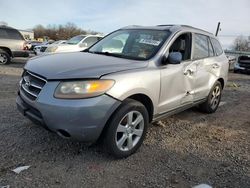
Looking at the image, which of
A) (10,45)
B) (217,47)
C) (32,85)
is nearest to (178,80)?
(32,85)

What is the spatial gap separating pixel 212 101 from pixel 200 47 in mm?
1333

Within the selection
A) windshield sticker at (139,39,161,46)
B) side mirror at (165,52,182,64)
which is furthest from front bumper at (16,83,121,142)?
windshield sticker at (139,39,161,46)

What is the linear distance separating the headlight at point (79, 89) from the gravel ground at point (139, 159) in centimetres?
89

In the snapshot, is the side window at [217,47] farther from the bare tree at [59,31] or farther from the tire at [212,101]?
the bare tree at [59,31]

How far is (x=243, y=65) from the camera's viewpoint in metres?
17.0

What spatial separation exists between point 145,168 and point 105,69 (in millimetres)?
1299

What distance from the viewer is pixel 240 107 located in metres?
7.05

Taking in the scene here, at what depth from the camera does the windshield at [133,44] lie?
4277 millimetres

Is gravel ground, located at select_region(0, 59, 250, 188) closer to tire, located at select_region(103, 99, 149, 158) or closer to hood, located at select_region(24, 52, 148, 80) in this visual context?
tire, located at select_region(103, 99, 149, 158)

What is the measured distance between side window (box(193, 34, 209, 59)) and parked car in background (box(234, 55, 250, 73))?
12359mm

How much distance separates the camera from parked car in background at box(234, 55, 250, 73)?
16859 mm

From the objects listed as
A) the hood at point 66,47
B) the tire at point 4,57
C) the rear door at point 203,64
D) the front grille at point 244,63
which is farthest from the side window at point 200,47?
the front grille at point 244,63

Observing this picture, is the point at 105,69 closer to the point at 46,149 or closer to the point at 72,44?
the point at 46,149

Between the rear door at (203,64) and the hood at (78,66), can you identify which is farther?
the rear door at (203,64)
